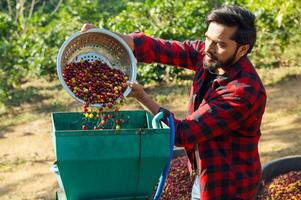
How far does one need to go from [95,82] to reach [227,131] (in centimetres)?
66

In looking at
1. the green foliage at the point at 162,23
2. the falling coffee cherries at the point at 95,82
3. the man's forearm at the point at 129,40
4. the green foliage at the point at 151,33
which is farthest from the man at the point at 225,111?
the green foliage at the point at 162,23

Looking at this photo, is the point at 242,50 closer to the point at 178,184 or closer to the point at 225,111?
the point at 225,111

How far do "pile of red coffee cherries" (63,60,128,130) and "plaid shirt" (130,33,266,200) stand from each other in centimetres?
30

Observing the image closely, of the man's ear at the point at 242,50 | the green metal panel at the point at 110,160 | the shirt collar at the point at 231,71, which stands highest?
the man's ear at the point at 242,50

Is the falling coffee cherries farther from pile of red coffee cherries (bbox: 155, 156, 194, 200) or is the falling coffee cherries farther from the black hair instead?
pile of red coffee cherries (bbox: 155, 156, 194, 200)

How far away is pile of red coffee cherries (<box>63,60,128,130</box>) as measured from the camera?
2586 mm

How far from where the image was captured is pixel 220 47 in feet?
8.34

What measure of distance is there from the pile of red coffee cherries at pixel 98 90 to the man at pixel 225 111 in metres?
0.11

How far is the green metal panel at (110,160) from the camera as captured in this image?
2.34 metres

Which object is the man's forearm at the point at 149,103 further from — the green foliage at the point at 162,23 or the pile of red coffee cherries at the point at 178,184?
the green foliage at the point at 162,23

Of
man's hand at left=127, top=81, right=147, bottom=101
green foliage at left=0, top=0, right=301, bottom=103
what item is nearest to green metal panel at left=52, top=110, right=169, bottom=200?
man's hand at left=127, top=81, right=147, bottom=101

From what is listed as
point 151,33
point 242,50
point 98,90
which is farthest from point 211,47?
point 151,33

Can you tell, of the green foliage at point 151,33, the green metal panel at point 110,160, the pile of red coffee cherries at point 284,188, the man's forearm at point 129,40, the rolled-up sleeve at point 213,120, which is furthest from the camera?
the green foliage at point 151,33

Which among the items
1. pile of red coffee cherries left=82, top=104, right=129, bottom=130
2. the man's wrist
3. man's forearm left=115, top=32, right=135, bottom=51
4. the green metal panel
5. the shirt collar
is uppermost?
man's forearm left=115, top=32, right=135, bottom=51
